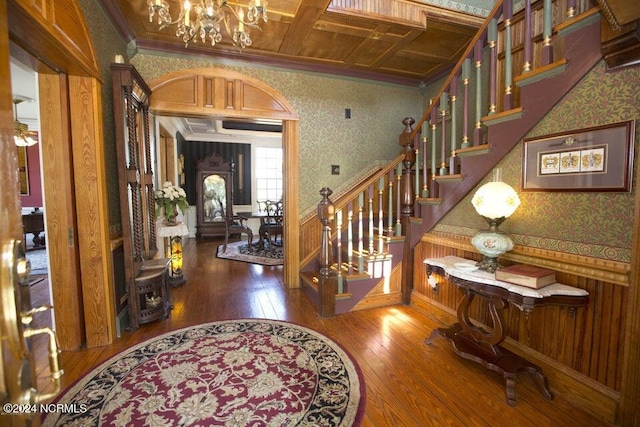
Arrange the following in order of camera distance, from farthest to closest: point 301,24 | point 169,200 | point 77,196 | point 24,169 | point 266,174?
point 266,174, point 24,169, point 169,200, point 301,24, point 77,196

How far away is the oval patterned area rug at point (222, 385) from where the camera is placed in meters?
1.73

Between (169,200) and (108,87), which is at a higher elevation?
(108,87)

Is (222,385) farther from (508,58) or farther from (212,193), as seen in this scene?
(212,193)

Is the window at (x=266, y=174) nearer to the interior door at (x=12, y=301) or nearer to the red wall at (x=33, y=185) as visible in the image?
the red wall at (x=33, y=185)

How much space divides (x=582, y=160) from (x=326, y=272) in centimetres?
227

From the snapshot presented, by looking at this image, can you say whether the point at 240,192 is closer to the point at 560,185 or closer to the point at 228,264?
the point at 228,264

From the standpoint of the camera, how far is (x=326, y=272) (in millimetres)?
3113

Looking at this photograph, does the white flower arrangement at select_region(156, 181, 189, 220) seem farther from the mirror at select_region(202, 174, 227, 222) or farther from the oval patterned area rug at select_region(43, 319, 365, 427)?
the mirror at select_region(202, 174, 227, 222)

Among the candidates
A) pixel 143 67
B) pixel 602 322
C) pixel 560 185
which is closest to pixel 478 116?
pixel 560 185

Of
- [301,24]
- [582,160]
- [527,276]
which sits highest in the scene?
[301,24]

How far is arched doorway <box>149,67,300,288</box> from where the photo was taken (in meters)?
3.52

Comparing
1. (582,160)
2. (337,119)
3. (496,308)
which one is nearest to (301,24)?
(337,119)

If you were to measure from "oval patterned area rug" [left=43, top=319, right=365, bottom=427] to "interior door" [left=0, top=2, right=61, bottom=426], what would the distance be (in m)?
1.21

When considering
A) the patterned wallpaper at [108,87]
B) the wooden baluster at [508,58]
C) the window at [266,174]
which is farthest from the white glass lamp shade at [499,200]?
the window at [266,174]
